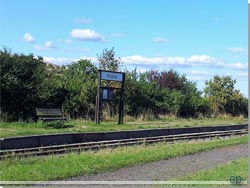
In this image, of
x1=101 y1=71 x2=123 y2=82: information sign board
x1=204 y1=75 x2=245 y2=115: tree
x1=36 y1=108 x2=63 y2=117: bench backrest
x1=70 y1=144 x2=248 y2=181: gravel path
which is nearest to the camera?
x1=70 y1=144 x2=248 y2=181: gravel path

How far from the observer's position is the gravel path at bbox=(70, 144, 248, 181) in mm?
9164

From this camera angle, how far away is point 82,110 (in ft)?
87.5

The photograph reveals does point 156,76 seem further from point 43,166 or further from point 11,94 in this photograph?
point 43,166

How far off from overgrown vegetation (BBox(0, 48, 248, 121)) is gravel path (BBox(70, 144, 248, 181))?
10.7 m

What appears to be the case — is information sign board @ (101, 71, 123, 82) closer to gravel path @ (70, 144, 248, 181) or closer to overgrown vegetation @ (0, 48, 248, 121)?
overgrown vegetation @ (0, 48, 248, 121)

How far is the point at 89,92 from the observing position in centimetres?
2698

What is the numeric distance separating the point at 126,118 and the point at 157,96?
6229 millimetres

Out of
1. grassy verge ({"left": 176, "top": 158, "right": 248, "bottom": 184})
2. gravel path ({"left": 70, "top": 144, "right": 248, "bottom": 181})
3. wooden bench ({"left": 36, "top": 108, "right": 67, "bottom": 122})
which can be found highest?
wooden bench ({"left": 36, "top": 108, "right": 67, "bottom": 122})

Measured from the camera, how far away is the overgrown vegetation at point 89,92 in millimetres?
21780

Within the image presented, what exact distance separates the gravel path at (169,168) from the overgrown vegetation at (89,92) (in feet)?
35.0

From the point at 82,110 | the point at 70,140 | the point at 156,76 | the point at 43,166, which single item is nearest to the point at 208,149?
the point at 70,140

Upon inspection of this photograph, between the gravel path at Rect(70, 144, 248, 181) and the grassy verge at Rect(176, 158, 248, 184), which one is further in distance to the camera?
the gravel path at Rect(70, 144, 248, 181)

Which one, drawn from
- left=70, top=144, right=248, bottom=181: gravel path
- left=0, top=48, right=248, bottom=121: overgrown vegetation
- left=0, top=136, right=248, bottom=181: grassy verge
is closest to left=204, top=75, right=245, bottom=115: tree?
left=0, top=48, right=248, bottom=121: overgrown vegetation

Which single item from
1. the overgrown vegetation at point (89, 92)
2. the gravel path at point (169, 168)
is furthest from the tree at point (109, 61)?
the gravel path at point (169, 168)
